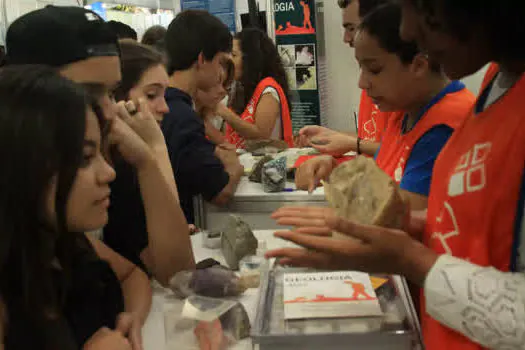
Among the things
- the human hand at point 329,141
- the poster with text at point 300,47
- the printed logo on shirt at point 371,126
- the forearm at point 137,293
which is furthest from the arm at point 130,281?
the poster with text at point 300,47

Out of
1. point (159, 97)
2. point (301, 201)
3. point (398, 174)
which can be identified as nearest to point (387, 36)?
point (398, 174)

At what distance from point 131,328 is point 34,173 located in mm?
382

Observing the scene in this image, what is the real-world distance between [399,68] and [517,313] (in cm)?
73

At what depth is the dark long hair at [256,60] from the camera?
10.9ft

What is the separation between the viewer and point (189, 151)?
199 centimetres

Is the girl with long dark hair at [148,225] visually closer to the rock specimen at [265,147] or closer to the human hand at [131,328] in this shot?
the human hand at [131,328]

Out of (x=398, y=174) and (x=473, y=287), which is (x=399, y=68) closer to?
(x=398, y=174)

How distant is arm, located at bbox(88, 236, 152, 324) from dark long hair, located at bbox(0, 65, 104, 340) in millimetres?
241

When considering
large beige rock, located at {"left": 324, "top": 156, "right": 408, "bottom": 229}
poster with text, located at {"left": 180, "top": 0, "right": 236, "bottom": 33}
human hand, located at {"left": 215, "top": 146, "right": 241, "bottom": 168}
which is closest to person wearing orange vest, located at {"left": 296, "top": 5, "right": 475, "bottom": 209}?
large beige rock, located at {"left": 324, "top": 156, "right": 408, "bottom": 229}

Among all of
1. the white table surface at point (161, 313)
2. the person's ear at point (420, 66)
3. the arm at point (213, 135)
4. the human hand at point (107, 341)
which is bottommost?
the white table surface at point (161, 313)

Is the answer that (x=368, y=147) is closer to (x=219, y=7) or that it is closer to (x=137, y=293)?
(x=137, y=293)

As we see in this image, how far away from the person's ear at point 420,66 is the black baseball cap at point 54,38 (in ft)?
2.50

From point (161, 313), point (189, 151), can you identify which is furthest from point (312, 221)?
point (189, 151)

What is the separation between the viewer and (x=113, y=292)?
3.59 feet
